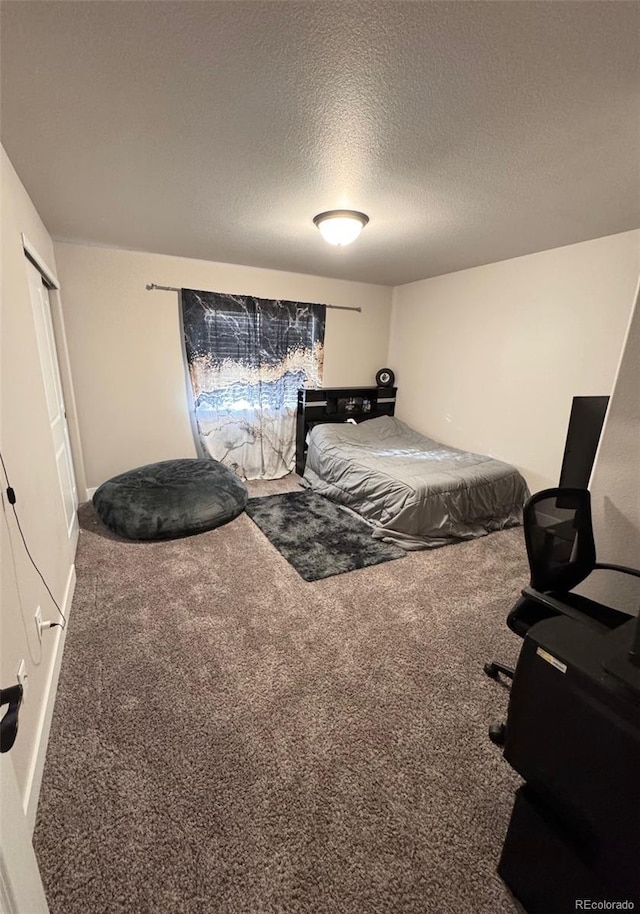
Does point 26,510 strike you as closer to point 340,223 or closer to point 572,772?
point 572,772

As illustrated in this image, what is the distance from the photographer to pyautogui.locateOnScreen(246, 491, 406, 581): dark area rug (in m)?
2.71

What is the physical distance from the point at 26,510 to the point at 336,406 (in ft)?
11.7

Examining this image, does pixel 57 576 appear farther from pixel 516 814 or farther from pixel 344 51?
pixel 344 51

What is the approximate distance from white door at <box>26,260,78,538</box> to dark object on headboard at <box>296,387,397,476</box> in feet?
7.85

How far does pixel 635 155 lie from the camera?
165 centimetres

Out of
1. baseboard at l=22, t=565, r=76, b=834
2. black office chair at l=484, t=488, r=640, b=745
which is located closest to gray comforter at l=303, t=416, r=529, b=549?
black office chair at l=484, t=488, r=640, b=745

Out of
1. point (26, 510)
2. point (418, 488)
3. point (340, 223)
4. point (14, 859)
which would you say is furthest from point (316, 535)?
point (14, 859)

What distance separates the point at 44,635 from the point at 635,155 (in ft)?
11.2

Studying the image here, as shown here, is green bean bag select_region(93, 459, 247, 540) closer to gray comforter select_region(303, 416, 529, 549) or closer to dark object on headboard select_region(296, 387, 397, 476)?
gray comforter select_region(303, 416, 529, 549)

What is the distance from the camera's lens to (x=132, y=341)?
3.71 metres

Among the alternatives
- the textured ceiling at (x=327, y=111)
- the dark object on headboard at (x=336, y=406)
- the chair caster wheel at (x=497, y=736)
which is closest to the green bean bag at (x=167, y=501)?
the dark object on headboard at (x=336, y=406)

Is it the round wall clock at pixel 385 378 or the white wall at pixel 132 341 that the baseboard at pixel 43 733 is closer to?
the white wall at pixel 132 341

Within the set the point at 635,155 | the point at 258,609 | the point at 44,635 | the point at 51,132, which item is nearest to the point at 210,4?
the point at 51,132

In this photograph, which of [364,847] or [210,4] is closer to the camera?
[210,4]
